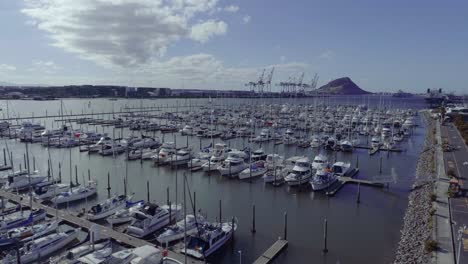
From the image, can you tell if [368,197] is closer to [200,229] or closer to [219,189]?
[219,189]

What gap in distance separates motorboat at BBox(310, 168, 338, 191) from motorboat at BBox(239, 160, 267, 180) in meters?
7.16

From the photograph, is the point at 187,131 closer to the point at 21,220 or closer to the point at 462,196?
the point at 21,220

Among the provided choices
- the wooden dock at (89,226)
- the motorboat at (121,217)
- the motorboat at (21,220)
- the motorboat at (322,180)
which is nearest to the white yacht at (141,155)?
the wooden dock at (89,226)

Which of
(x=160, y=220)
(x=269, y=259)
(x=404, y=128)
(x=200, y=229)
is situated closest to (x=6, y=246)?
(x=160, y=220)

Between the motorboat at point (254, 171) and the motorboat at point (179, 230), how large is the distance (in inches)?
609

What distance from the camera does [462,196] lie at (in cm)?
2912

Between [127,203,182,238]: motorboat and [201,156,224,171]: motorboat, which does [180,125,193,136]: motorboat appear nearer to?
[201,156,224,171]: motorboat

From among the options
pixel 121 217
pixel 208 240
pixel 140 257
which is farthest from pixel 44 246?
pixel 208 240

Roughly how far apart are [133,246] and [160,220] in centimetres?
374

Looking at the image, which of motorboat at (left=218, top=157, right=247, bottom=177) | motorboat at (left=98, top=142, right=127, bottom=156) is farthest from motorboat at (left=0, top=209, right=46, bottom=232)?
motorboat at (left=98, top=142, right=127, bottom=156)

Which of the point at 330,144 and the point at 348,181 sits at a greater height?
the point at 330,144

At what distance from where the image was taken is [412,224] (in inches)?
1021

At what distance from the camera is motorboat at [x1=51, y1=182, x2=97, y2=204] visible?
31688mm

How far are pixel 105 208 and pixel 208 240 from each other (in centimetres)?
1096
